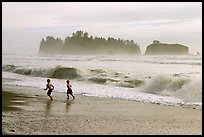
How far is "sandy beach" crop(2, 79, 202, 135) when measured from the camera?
25.2 feet

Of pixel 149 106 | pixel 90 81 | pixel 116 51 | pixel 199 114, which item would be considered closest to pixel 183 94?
pixel 149 106

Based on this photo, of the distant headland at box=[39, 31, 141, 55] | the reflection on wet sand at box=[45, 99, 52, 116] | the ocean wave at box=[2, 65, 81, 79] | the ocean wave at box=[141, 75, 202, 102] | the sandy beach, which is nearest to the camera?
the sandy beach

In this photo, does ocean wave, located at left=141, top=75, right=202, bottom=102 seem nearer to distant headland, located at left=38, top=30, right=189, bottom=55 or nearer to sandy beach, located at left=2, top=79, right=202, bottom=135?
sandy beach, located at left=2, top=79, right=202, bottom=135

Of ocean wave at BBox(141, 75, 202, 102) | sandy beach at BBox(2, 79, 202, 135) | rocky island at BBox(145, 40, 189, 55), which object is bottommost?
sandy beach at BBox(2, 79, 202, 135)

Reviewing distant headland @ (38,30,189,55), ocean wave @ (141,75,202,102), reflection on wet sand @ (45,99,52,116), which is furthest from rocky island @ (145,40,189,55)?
reflection on wet sand @ (45,99,52,116)

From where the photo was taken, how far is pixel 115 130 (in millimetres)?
7793

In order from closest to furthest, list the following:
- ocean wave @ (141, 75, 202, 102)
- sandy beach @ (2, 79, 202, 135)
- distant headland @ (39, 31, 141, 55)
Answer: sandy beach @ (2, 79, 202, 135) → ocean wave @ (141, 75, 202, 102) → distant headland @ (39, 31, 141, 55)

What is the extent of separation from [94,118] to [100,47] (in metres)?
106

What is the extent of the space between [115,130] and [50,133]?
148 centimetres

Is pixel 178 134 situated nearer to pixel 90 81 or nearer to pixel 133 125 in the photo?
pixel 133 125

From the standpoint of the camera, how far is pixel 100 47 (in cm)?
11494

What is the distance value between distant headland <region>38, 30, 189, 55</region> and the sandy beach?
3295 inches

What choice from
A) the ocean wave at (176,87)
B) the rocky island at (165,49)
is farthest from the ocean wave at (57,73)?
the rocky island at (165,49)

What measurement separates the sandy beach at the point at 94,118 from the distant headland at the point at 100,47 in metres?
83.7
